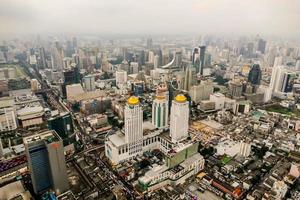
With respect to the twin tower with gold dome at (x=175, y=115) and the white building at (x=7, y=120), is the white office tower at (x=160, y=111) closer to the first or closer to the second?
the twin tower with gold dome at (x=175, y=115)

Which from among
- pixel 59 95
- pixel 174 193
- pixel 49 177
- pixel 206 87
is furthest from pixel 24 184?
pixel 206 87

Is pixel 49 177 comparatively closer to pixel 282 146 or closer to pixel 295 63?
pixel 282 146

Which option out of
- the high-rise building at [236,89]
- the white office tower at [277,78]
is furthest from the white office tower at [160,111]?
the white office tower at [277,78]

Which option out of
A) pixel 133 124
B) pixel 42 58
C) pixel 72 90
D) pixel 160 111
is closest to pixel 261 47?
→ pixel 160 111

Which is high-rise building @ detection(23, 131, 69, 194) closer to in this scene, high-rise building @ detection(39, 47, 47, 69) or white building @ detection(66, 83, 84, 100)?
white building @ detection(66, 83, 84, 100)

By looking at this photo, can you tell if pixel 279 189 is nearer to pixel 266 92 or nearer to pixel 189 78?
pixel 266 92

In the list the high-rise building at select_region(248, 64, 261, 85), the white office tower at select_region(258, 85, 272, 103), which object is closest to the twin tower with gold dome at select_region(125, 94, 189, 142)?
the white office tower at select_region(258, 85, 272, 103)
